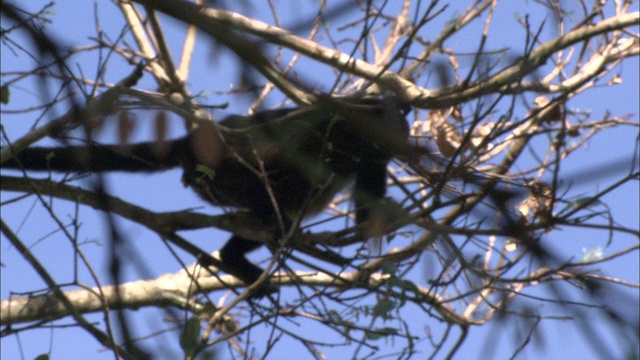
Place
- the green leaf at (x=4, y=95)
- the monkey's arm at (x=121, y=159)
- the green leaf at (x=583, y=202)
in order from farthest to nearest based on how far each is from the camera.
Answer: the monkey's arm at (x=121, y=159) → the green leaf at (x=4, y=95) → the green leaf at (x=583, y=202)

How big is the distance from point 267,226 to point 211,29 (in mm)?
2780

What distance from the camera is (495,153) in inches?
162

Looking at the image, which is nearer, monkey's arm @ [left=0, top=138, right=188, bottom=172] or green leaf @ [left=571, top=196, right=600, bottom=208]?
green leaf @ [left=571, top=196, right=600, bottom=208]

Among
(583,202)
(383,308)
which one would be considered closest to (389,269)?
(383,308)

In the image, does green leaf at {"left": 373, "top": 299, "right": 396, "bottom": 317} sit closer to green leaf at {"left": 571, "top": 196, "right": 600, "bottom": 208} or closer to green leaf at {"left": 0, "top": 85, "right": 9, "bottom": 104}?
green leaf at {"left": 571, "top": 196, "right": 600, "bottom": 208}

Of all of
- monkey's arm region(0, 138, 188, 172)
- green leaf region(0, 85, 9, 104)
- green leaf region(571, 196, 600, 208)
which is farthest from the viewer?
monkey's arm region(0, 138, 188, 172)

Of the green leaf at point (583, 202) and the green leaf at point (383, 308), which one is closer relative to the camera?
the green leaf at point (583, 202)

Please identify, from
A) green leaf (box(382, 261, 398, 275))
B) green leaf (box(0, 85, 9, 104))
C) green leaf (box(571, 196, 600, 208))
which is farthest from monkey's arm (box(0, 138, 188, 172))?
green leaf (box(571, 196, 600, 208))

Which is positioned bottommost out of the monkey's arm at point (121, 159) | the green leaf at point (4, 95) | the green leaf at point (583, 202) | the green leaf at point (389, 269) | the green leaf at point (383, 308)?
the green leaf at point (583, 202)

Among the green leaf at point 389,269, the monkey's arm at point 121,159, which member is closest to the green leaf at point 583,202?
the green leaf at point 389,269

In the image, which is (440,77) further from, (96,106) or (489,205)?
(96,106)

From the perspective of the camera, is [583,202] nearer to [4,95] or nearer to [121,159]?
[4,95]

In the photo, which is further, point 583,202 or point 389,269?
point 389,269

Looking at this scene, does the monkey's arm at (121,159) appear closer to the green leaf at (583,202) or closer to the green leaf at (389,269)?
the green leaf at (389,269)
